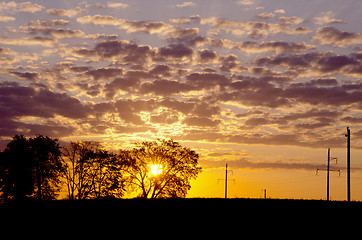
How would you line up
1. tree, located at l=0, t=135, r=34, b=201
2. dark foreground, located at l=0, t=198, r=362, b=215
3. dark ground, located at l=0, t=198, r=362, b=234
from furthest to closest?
tree, located at l=0, t=135, r=34, b=201, dark foreground, located at l=0, t=198, r=362, b=215, dark ground, located at l=0, t=198, r=362, b=234

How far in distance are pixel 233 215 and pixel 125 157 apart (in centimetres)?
5342

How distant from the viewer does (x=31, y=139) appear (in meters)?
69.2

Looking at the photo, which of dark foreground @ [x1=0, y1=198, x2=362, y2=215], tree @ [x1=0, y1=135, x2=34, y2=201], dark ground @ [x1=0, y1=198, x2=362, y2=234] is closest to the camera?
dark ground @ [x1=0, y1=198, x2=362, y2=234]

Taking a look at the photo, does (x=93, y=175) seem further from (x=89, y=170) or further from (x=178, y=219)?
(x=178, y=219)

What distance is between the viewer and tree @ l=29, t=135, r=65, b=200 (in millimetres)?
67312

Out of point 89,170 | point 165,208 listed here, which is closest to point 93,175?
point 89,170

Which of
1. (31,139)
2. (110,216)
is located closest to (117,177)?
(31,139)

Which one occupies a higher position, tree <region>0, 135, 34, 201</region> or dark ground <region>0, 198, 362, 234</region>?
tree <region>0, 135, 34, 201</region>

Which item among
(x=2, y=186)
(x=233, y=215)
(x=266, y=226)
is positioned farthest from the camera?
(x=2, y=186)

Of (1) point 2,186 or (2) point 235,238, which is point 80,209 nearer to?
(2) point 235,238

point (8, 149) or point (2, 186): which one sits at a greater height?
point (8, 149)

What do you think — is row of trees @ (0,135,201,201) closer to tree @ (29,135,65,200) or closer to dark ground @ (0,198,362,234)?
tree @ (29,135,65,200)

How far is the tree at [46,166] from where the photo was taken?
67312 mm

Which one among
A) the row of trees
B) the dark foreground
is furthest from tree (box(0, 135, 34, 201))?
the dark foreground
